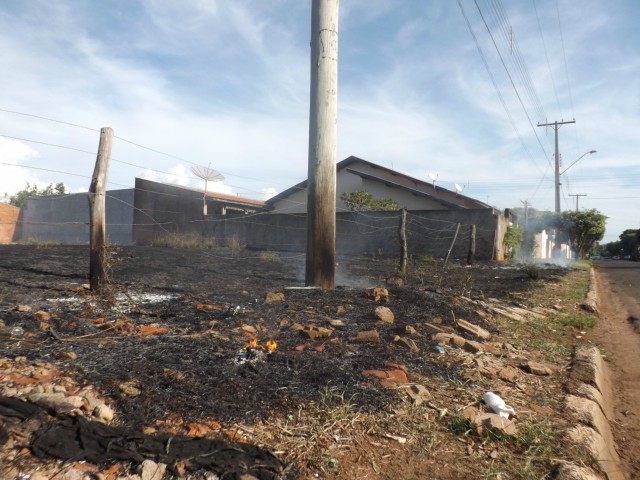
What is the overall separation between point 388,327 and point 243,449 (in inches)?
101

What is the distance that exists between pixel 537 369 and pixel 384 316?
1.46 m

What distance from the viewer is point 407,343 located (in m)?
3.67

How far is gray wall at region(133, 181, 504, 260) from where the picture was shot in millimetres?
16672

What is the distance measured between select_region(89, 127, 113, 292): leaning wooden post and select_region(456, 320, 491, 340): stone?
13.6 feet

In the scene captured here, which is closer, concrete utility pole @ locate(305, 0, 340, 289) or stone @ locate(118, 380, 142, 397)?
stone @ locate(118, 380, 142, 397)

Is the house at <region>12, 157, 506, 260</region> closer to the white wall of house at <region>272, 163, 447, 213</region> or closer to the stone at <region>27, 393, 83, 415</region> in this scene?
the white wall of house at <region>272, 163, 447, 213</region>

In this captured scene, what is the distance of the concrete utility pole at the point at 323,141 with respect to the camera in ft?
20.6

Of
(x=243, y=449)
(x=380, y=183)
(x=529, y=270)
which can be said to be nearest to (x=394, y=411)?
(x=243, y=449)

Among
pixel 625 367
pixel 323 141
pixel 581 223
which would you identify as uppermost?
pixel 581 223

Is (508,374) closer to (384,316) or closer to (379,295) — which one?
(384,316)

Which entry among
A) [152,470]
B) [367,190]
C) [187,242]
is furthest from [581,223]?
[152,470]

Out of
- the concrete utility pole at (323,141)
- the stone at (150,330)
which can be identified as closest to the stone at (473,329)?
the concrete utility pole at (323,141)

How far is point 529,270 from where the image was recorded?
1098 centimetres

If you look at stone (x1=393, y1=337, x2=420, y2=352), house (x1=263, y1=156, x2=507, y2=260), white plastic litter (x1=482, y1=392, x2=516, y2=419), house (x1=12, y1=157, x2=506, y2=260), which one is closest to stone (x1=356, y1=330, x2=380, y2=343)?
stone (x1=393, y1=337, x2=420, y2=352)
